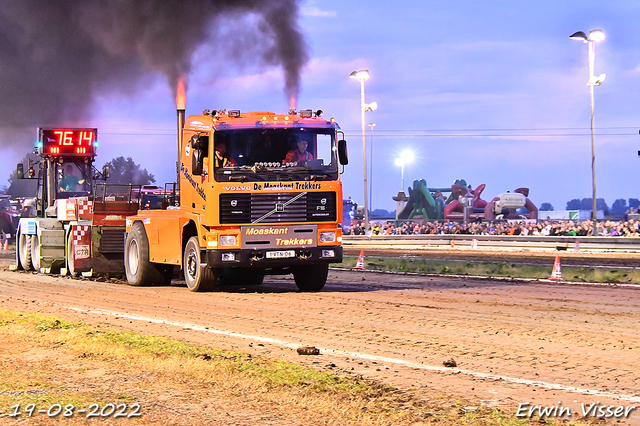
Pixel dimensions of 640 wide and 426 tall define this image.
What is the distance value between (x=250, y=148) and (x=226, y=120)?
71cm

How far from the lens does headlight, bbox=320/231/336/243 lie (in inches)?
640

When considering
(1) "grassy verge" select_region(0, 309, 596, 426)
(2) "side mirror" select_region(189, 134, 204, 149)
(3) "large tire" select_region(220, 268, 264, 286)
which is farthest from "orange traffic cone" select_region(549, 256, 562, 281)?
(1) "grassy verge" select_region(0, 309, 596, 426)

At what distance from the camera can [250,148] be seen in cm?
1590

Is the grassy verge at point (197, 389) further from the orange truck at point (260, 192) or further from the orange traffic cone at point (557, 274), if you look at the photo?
the orange traffic cone at point (557, 274)

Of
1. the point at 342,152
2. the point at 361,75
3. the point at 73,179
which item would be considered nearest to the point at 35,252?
the point at 73,179

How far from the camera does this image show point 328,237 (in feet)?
53.5

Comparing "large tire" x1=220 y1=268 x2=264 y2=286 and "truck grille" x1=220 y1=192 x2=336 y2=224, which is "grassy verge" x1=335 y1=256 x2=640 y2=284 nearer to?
"large tire" x1=220 y1=268 x2=264 y2=286

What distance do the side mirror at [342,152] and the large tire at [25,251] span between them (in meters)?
13.6

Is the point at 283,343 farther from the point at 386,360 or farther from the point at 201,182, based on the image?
the point at 201,182

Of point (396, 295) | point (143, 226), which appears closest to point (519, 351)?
point (396, 295)

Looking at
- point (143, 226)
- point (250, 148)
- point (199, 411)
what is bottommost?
point (199, 411)

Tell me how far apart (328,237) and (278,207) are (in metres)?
1.17

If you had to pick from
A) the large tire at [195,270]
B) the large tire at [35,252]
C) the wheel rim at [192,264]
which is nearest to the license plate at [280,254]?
the large tire at [195,270]

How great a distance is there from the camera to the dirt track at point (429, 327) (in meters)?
7.29
